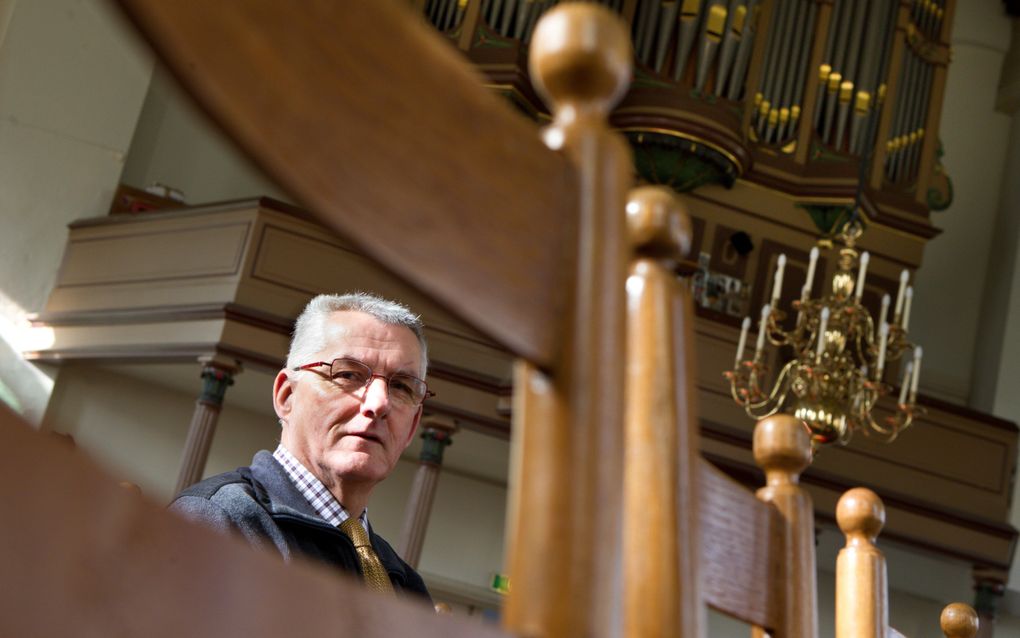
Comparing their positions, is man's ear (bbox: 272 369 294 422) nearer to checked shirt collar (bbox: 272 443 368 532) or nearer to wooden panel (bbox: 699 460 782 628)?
checked shirt collar (bbox: 272 443 368 532)

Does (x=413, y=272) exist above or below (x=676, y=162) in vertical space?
below

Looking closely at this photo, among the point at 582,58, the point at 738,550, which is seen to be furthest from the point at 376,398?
the point at 582,58

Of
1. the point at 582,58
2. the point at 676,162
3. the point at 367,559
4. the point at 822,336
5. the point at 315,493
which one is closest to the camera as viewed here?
the point at 582,58

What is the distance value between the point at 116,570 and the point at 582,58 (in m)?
0.46

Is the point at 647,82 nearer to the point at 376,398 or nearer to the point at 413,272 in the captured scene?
the point at 376,398

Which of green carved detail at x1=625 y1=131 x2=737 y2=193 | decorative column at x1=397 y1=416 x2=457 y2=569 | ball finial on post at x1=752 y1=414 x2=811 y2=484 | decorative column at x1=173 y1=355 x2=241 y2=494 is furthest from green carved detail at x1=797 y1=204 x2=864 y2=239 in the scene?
ball finial on post at x1=752 y1=414 x2=811 y2=484

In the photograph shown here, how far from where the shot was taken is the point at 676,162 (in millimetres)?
10547

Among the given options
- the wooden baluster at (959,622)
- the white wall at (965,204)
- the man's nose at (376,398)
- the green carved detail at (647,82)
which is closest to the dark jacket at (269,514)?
the man's nose at (376,398)

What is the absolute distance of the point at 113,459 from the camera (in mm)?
11250

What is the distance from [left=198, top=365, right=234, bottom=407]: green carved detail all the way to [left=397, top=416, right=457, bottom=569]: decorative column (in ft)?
4.91

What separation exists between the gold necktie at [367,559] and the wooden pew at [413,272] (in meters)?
1.59

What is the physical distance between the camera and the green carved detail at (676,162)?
10.4 meters

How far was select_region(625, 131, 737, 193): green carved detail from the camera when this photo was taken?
410 inches

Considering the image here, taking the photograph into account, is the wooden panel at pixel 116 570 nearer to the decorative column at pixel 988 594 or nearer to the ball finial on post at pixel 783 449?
the ball finial on post at pixel 783 449
